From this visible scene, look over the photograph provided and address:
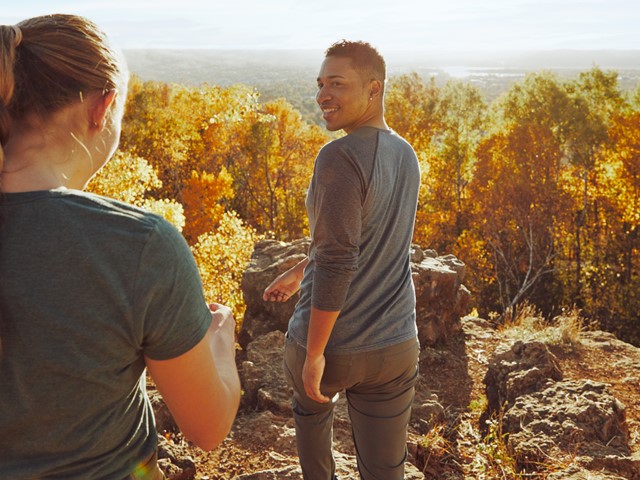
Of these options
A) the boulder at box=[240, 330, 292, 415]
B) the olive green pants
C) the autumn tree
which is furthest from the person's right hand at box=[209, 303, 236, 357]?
the autumn tree

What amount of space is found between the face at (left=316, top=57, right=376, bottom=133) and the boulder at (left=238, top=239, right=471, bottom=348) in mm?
5030

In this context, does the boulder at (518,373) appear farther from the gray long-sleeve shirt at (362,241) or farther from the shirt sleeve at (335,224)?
the shirt sleeve at (335,224)

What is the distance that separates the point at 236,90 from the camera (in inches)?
1278

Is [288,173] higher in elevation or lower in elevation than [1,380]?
lower

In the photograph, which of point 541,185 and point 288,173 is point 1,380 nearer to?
point 541,185

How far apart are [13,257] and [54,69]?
0.40 m

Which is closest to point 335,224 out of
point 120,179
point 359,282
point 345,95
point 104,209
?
point 359,282

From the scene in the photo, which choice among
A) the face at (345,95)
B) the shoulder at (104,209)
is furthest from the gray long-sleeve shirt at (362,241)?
the shoulder at (104,209)

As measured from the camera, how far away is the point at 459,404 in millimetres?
6066

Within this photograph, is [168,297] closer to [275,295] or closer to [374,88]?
[374,88]

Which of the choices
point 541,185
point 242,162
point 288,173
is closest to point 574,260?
point 541,185

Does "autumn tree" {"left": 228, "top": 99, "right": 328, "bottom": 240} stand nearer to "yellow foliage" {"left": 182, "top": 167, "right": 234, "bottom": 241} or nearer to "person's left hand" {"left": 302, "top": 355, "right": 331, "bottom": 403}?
"yellow foliage" {"left": 182, "top": 167, "right": 234, "bottom": 241}

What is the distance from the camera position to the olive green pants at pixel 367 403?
2.27m

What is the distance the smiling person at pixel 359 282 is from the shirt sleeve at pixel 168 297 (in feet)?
3.32
